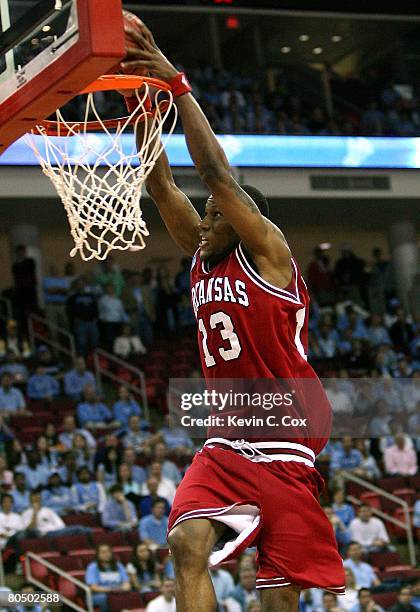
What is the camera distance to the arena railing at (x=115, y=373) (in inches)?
653

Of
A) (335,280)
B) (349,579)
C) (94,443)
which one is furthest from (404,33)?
(349,579)

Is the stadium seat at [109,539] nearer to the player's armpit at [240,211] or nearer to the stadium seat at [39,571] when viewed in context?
the stadium seat at [39,571]

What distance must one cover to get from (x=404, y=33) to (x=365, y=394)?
1110 cm

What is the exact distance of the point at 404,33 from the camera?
24047 millimetres

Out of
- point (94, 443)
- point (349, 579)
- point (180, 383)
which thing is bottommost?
point (349, 579)

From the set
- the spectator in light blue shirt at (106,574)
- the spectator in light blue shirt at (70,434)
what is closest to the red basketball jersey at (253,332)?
the spectator in light blue shirt at (106,574)

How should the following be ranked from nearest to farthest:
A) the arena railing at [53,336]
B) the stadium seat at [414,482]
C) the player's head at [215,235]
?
the player's head at [215,235]
the stadium seat at [414,482]
the arena railing at [53,336]

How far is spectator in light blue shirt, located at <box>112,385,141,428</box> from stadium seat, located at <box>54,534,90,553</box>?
3.12 metres

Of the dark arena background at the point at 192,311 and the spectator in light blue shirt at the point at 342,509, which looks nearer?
the dark arena background at the point at 192,311

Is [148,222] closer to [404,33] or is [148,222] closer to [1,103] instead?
[404,33]

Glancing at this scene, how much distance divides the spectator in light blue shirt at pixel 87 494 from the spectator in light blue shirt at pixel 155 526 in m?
0.68

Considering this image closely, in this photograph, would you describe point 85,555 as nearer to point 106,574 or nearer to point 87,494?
point 106,574

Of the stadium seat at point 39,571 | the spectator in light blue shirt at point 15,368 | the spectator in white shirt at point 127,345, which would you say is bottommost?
the stadium seat at point 39,571

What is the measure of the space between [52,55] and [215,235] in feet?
3.56
